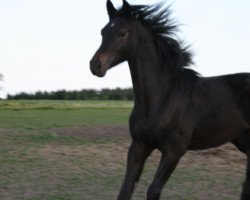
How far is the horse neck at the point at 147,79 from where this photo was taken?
5512 millimetres

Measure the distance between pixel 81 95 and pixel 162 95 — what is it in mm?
44214

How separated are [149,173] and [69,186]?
1956 mm

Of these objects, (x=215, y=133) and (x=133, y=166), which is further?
(x=215, y=133)

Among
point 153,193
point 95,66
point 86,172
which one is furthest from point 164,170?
point 86,172

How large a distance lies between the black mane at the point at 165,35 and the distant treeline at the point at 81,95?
→ 41.1m

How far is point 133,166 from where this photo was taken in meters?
5.64

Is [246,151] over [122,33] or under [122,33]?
under

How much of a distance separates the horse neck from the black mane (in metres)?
0.16

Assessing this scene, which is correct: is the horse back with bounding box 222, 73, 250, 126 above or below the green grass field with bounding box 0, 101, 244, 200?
above

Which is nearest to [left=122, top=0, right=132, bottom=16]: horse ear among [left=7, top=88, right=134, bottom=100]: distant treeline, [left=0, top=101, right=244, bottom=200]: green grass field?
[left=0, top=101, right=244, bottom=200]: green grass field

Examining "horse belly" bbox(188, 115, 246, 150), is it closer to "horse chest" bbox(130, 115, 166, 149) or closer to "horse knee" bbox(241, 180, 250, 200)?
"horse chest" bbox(130, 115, 166, 149)

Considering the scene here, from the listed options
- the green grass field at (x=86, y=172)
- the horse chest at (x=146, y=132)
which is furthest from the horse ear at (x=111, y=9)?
the green grass field at (x=86, y=172)

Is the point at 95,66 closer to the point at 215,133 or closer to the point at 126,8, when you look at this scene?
the point at 126,8

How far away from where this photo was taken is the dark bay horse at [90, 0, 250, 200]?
17.5 ft
